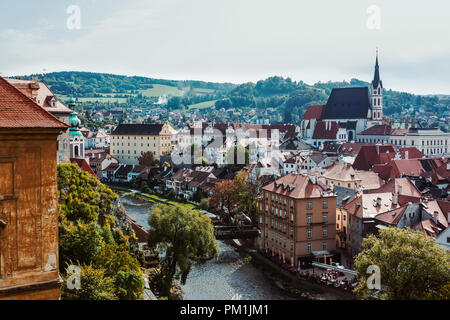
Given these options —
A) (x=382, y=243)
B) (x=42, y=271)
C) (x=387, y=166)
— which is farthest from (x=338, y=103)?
(x=42, y=271)

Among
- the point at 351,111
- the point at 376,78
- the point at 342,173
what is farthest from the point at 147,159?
the point at 376,78

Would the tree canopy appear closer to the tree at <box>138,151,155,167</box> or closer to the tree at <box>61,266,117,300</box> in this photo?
the tree at <box>61,266,117,300</box>

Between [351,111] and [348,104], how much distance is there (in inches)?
62.7

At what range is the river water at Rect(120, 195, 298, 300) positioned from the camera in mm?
22203

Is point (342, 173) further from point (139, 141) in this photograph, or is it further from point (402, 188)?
point (139, 141)

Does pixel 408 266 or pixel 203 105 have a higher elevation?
pixel 203 105

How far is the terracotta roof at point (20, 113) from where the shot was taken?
7527mm

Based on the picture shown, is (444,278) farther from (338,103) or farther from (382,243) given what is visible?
(338,103)

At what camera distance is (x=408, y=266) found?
53.8ft

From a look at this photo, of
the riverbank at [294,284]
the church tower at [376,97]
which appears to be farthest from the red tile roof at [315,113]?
the riverbank at [294,284]

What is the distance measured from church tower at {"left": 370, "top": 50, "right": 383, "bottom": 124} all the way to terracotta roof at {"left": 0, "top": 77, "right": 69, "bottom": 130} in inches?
3150

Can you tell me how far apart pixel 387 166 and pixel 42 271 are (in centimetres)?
3702

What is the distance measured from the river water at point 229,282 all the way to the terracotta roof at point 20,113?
14673mm

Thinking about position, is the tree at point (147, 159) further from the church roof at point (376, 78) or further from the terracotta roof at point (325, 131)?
the church roof at point (376, 78)
